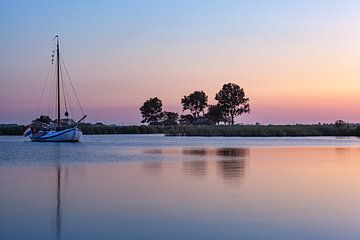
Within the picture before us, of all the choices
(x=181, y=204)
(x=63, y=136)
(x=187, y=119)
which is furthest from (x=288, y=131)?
(x=181, y=204)

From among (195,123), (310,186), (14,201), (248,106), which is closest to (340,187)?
(310,186)

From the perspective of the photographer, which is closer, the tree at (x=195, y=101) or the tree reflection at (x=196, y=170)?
the tree reflection at (x=196, y=170)

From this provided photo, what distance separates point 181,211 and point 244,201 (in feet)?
6.86

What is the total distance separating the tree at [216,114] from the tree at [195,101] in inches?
103

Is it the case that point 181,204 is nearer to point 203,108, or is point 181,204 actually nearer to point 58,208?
point 58,208

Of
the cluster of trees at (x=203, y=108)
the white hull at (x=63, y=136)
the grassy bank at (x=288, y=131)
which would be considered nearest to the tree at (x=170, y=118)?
the cluster of trees at (x=203, y=108)

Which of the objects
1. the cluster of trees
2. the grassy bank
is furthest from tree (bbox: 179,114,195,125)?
the grassy bank

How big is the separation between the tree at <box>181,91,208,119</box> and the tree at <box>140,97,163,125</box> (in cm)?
1372

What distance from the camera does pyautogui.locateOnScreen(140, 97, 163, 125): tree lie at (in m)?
142

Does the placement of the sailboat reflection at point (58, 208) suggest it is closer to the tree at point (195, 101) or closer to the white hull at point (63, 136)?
the white hull at point (63, 136)

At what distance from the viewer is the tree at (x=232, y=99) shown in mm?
114688

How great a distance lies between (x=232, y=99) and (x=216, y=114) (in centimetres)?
742

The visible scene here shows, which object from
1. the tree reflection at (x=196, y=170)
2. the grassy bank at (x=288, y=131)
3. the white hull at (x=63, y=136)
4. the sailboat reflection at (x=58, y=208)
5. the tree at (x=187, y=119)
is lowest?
the sailboat reflection at (x=58, y=208)

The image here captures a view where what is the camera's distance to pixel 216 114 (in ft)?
396
